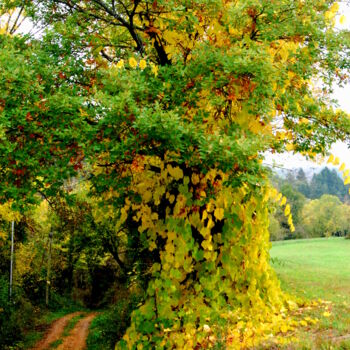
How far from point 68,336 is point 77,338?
2.28 ft

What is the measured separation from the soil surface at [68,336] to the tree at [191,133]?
40.0 feet

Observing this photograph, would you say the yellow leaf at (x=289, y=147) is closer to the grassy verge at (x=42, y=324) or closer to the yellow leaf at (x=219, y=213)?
the yellow leaf at (x=219, y=213)

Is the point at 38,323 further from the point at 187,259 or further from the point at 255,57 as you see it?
the point at 255,57

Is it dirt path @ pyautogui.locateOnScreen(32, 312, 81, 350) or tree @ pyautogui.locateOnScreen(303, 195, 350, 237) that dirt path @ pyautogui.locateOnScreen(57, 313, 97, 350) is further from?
tree @ pyautogui.locateOnScreen(303, 195, 350, 237)

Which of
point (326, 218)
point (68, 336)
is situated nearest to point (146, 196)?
point (68, 336)

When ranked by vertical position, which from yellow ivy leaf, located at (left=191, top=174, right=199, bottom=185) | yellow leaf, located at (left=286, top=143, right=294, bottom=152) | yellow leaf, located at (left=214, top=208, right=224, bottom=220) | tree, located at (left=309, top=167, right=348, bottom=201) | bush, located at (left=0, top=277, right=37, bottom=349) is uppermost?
tree, located at (left=309, top=167, right=348, bottom=201)

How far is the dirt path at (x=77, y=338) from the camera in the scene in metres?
15.7

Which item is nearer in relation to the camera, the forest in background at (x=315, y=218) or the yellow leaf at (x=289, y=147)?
the yellow leaf at (x=289, y=147)

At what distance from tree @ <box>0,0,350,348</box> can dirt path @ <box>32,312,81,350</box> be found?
41.4 feet

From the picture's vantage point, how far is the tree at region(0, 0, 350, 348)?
457 cm

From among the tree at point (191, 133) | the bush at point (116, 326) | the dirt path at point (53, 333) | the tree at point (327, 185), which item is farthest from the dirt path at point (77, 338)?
the tree at point (327, 185)

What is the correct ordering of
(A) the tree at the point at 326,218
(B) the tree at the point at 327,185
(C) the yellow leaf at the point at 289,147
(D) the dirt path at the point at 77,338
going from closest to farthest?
1. (C) the yellow leaf at the point at 289,147
2. (D) the dirt path at the point at 77,338
3. (A) the tree at the point at 326,218
4. (B) the tree at the point at 327,185

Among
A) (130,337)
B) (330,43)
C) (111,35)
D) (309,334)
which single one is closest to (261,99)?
(330,43)

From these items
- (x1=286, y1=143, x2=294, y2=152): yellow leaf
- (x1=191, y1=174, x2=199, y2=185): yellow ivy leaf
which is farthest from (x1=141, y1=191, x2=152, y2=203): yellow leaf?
(x1=286, y1=143, x2=294, y2=152): yellow leaf
